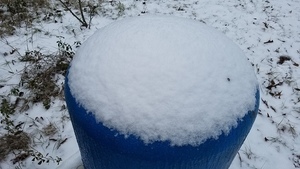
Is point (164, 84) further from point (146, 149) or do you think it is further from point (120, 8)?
point (120, 8)

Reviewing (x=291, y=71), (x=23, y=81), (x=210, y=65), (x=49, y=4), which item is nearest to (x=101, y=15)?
(x=49, y=4)

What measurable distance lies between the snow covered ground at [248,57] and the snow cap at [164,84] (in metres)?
1.14

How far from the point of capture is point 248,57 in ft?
10.5

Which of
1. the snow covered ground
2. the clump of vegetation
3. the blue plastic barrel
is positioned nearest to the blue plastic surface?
the blue plastic barrel

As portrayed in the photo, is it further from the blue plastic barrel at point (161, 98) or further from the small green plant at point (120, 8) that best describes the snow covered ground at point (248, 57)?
the blue plastic barrel at point (161, 98)

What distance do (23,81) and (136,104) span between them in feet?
6.58

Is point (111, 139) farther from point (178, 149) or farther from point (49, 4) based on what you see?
point (49, 4)

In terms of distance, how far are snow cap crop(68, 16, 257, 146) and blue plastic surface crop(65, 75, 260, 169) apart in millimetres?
26

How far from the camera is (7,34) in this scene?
10.4ft

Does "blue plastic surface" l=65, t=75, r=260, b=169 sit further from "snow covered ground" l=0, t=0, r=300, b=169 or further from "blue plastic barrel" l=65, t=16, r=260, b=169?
"snow covered ground" l=0, t=0, r=300, b=169

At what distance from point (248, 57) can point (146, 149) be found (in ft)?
8.39

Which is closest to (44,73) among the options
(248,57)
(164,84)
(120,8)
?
(120,8)

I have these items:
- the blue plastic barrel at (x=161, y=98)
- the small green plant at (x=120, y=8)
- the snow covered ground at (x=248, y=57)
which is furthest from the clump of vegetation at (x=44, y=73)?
the blue plastic barrel at (x=161, y=98)

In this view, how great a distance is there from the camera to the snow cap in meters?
1.01
